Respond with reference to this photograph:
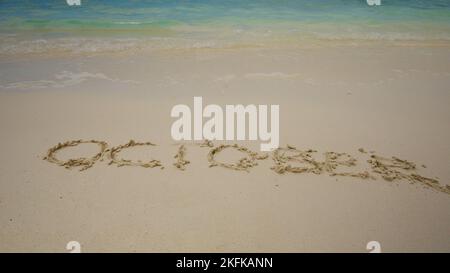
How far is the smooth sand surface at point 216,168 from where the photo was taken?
229cm

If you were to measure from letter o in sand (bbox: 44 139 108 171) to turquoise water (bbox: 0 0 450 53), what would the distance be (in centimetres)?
329

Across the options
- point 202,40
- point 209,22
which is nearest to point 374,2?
point 209,22

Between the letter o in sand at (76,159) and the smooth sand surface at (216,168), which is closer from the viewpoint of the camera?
the smooth sand surface at (216,168)

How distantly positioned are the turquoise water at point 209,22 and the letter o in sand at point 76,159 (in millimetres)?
3287

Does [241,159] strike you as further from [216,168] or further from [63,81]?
[63,81]

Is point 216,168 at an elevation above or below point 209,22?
below

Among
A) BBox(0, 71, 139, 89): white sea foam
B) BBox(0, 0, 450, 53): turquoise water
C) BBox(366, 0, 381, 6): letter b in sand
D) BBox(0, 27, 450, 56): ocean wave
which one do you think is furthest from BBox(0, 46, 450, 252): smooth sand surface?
BBox(366, 0, 381, 6): letter b in sand

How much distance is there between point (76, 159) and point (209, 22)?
5633 millimetres

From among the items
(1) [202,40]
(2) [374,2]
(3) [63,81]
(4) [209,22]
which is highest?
(2) [374,2]

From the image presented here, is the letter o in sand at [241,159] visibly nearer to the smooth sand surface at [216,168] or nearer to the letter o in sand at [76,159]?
the smooth sand surface at [216,168]

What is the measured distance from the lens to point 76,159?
300 centimetres

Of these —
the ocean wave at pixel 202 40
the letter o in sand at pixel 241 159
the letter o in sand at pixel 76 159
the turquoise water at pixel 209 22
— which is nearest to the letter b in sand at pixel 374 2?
the turquoise water at pixel 209 22

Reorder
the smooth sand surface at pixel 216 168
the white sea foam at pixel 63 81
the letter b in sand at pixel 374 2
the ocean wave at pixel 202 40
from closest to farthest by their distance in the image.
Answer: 1. the smooth sand surface at pixel 216 168
2. the white sea foam at pixel 63 81
3. the ocean wave at pixel 202 40
4. the letter b in sand at pixel 374 2

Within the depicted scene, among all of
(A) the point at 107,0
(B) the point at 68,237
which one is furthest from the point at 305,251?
(A) the point at 107,0
